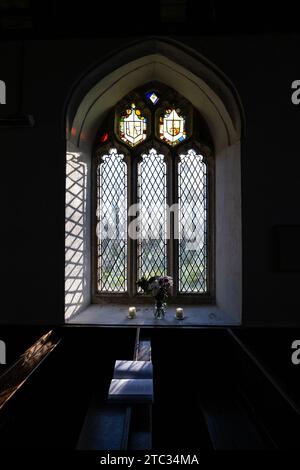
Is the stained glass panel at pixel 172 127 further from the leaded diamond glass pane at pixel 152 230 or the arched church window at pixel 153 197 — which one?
the leaded diamond glass pane at pixel 152 230

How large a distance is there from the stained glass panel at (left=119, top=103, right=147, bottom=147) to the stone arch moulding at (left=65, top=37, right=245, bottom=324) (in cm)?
23

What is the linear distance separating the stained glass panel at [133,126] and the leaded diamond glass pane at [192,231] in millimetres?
757

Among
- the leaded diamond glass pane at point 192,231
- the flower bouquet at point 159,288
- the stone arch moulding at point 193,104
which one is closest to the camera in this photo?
the stone arch moulding at point 193,104

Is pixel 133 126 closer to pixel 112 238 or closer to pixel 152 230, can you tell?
pixel 152 230

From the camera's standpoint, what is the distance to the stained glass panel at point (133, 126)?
4.41 metres

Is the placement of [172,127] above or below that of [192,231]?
above

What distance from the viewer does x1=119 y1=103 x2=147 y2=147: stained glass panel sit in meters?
4.41

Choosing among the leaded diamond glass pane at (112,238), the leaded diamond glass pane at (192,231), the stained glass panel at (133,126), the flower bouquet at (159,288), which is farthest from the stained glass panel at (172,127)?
the flower bouquet at (159,288)

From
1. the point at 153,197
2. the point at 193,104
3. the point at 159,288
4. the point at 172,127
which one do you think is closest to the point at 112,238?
the point at 153,197

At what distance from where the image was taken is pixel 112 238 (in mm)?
4344

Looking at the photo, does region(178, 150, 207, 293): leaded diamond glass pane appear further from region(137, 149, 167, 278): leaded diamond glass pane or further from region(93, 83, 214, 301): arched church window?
region(137, 149, 167, 278): leaded diamond glass pane

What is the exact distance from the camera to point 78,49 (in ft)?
11.4

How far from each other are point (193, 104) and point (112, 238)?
2.07 m
